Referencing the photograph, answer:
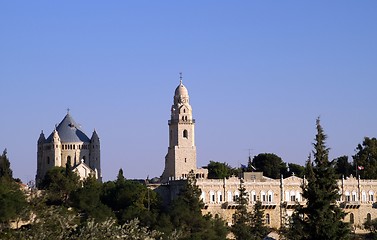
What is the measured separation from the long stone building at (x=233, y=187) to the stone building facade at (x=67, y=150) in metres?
12.8

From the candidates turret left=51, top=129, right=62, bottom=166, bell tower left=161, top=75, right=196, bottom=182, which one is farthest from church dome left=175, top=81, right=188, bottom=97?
turret left=51, top=129, right=62, bottom=166

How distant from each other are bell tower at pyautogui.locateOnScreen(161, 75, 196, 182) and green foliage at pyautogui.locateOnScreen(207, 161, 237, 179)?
24.0ft

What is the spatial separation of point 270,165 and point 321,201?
74.5 meters

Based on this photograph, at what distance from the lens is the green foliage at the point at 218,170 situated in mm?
114312

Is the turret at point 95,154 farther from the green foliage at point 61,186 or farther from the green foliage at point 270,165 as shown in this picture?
the green foliage at point 270,165

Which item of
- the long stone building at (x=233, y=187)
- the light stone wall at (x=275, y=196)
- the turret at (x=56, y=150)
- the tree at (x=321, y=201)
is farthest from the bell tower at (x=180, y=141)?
the tree at (x=321, y=201)

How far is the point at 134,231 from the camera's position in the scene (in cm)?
5194

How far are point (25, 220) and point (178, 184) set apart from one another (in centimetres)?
2571

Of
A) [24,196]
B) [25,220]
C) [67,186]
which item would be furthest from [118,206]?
[25,220]

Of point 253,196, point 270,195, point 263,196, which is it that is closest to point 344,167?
point 270,195

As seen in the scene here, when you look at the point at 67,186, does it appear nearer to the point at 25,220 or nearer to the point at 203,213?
the point at 203,213

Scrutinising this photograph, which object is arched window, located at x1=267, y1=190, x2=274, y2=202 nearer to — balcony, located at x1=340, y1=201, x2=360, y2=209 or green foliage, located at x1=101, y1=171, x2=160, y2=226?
balcony, located at x1=340, y1=201, x2=360, y2=209

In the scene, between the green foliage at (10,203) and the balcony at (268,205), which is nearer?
the green foliage at (10,203)

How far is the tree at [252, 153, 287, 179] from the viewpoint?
398 feet
